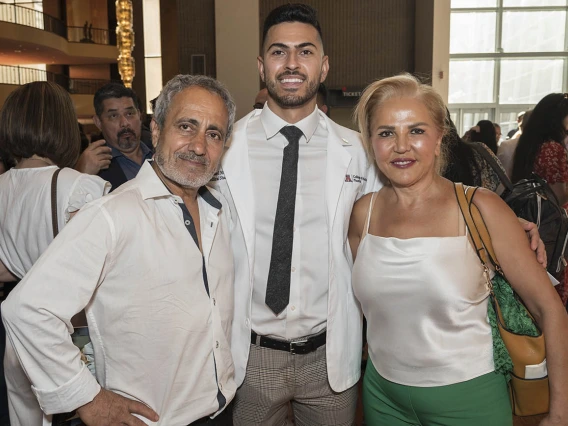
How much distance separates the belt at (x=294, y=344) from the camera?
6.57 feet

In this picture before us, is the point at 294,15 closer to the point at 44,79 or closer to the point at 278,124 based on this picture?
the point at 278,124

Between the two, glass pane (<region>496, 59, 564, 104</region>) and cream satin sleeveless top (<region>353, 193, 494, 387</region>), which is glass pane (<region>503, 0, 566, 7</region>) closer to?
glass pane (<region>496, 59, 564, 104</region>)

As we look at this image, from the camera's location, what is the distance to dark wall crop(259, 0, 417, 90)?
12367 mm

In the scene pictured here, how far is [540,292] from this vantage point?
1.64 metres

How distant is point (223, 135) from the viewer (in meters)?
1.74

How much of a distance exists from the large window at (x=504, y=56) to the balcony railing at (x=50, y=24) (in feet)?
45.5

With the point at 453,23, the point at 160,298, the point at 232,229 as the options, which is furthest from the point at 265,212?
the point at 453,23

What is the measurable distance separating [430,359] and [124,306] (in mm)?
940

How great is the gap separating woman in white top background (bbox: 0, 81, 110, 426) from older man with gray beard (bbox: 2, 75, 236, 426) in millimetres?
571

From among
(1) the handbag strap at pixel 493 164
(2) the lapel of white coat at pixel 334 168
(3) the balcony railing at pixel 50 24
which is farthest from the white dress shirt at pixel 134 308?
(3) the balcony railing at pixel 50 24

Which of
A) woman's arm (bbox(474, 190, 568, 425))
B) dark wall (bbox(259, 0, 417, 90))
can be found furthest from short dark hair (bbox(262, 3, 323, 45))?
dark wall (bbox(259, 0, 417, 90))

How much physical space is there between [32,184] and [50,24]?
21792 millimetres

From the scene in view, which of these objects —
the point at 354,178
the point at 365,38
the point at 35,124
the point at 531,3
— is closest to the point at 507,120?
the point at 531,3

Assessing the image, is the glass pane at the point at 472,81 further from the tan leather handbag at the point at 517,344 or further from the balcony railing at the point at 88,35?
the balcony railing at the point at 88,35
